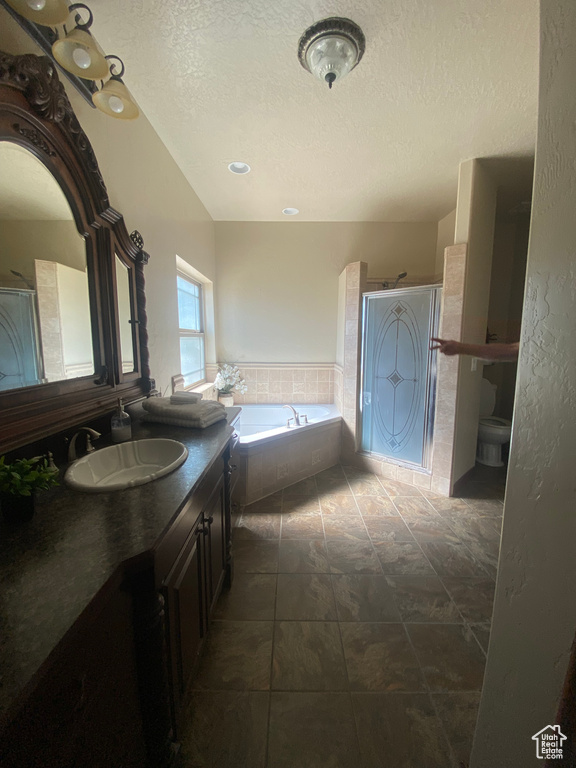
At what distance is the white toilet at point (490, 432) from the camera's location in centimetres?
295

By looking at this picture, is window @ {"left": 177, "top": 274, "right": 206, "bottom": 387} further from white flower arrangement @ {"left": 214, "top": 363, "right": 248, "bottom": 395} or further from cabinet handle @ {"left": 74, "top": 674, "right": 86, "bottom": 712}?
cabinet handle @ {"left": 74, "top": 674, "right": 86, "bottom": 712}

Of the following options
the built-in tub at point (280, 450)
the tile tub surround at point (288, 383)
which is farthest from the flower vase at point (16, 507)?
the tile tub surround at point (288, 383)

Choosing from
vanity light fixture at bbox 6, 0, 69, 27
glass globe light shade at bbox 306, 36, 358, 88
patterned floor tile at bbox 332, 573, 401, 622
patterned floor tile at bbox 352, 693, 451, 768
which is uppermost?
glass globe light shade at bbox 306, 36, 358, 88

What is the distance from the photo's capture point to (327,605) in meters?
1.49

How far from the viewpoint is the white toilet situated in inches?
116

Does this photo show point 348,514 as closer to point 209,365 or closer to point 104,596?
point 104,596

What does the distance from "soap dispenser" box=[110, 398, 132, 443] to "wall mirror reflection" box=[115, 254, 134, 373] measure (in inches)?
12.4

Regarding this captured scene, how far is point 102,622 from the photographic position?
1.95 feet

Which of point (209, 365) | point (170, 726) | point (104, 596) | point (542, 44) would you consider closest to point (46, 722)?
point (104, 596)

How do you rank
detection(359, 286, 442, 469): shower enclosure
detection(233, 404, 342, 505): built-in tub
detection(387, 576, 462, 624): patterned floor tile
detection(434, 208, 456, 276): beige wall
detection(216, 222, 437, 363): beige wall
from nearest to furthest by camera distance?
1. detection(387, 576, 462, 624): patterned floor tile
2. detection(233, 404, 342, 505): built-in tub
3. detection(359, 286, 442, 469): shower enclosure
4. detection(434, 208, 456, 276): beige wall
5. detection(216, 222, 437, 363): beige wall

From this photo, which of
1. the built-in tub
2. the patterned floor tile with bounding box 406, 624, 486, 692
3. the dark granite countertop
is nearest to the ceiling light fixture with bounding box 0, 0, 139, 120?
the dark granite countertop

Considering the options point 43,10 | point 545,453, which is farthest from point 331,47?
point 545,453

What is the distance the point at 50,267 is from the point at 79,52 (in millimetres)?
704

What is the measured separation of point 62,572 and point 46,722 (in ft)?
0.71
